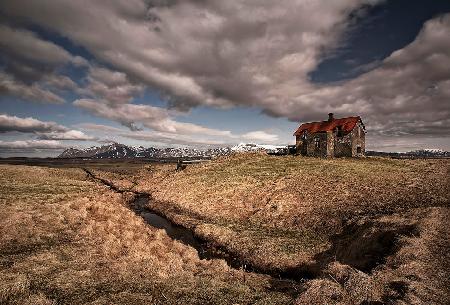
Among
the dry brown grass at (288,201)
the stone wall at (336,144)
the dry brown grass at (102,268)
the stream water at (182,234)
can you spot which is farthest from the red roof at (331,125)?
the dry brown grass at (102,268)

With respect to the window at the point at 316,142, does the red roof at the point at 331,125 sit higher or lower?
higher

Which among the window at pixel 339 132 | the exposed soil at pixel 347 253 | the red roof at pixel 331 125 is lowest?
the exposed soil at pixel 347 253

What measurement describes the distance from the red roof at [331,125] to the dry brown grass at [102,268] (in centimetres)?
5497

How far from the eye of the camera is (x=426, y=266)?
54.0ft

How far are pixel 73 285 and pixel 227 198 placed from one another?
28.4 meters

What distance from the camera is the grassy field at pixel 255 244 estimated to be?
14.5m

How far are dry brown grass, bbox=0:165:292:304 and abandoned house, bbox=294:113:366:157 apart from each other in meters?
53.7

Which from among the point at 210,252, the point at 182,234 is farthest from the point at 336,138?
the point at 210,252

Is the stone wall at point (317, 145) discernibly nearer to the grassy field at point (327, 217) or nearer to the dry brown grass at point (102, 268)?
the grassy field at point (327, 217)

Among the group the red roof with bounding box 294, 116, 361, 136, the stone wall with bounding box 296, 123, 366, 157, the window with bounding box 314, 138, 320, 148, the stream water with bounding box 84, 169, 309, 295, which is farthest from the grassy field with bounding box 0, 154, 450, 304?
the window with bounding box 314, 138, 320, 148

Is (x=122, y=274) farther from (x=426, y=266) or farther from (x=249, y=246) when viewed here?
(x=426, y=266)

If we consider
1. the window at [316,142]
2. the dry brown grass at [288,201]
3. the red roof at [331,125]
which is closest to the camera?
the dry brown grass at [288,201]

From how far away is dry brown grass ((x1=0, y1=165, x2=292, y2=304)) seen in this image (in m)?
14.2

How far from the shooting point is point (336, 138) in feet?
236
